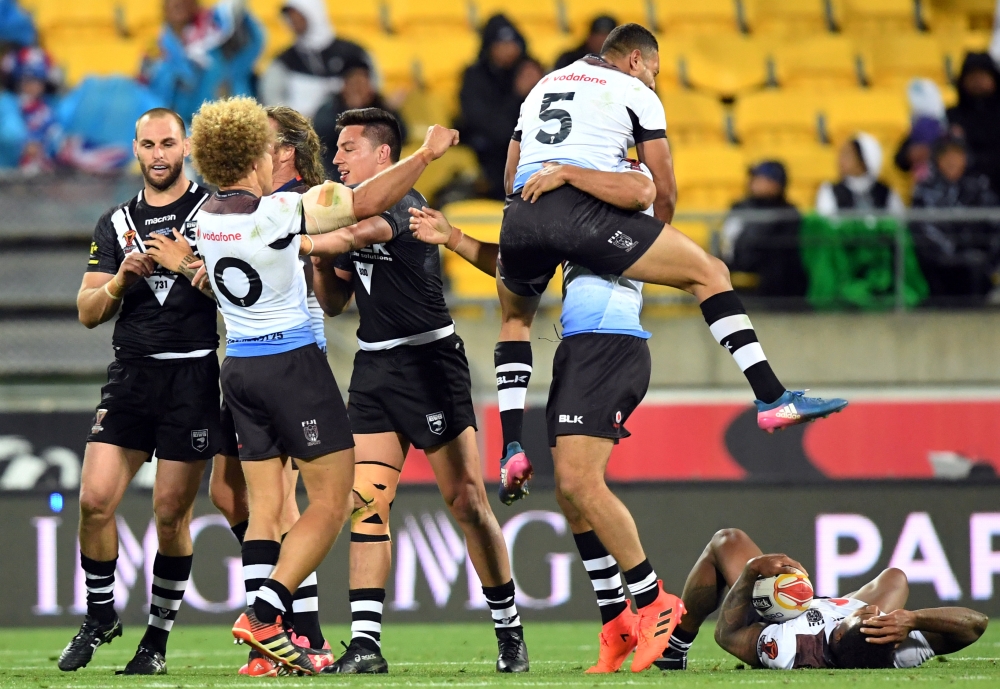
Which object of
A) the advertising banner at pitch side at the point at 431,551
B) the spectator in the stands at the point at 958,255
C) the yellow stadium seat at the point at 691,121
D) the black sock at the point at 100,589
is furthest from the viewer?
the yellow stadium seat at the point at 691,121

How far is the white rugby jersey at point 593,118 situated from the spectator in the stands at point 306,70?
21.1ft

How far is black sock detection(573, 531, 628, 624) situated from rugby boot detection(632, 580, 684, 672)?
283mm

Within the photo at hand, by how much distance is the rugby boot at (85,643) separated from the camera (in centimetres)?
664

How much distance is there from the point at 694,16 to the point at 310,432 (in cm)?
969

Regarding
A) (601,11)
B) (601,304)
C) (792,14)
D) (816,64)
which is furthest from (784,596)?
(792,14)

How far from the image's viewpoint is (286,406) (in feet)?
19.4

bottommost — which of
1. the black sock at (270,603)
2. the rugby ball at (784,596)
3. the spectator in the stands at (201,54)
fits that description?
the rugby ball at (784,596)

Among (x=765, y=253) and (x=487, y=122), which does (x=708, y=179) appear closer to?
(x=765, y=253)

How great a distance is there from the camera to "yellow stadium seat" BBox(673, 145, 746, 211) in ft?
42.7

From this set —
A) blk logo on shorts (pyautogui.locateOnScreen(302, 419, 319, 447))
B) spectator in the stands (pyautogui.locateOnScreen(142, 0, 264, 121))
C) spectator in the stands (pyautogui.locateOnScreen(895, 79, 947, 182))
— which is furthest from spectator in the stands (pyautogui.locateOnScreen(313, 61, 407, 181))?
blk logo on shorts (pyautogui.locateOnScreen(302, 419, 319, 447))

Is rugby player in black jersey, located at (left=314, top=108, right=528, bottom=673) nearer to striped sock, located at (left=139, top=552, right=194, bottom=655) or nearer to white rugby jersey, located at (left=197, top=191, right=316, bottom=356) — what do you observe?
white rugby jersey, located at (left=197, top=191, right=316, bottom=356)

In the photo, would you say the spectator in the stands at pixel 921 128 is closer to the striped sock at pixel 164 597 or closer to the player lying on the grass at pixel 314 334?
the player lying on the grass at pixel 314 334

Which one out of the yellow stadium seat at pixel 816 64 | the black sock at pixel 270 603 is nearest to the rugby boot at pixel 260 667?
the black sock at pixel 270 603

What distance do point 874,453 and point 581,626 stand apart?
2903mm
